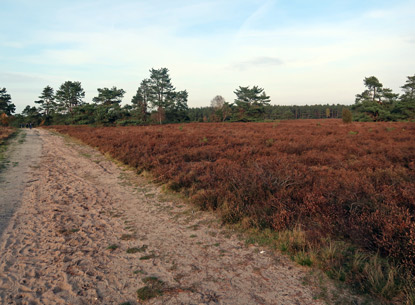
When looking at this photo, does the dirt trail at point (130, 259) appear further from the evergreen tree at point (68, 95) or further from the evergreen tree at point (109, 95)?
the evergreen tree at point (68, 95)

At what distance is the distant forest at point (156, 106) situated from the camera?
43.7m

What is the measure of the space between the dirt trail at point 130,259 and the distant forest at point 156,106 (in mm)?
39797

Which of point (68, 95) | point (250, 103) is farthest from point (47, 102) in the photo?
point (250, 103)

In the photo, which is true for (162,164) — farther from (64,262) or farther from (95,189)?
(64,262)

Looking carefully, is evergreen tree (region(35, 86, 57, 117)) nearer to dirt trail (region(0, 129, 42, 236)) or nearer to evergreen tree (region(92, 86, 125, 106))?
evergreen tree (region(92, 86, 125, 106))

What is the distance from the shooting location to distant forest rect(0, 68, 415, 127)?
43688 mm

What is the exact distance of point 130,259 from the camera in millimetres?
3723

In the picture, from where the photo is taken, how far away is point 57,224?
5.00 meters

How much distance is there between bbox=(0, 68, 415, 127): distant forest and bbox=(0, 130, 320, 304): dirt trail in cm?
3980

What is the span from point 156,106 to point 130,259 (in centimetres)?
5165

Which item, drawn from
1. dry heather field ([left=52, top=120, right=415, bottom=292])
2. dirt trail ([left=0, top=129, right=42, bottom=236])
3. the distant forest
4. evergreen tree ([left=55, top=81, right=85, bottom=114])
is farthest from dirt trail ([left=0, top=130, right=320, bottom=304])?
evergreen tree ([left=55, top=81, right=85, bottom=114])

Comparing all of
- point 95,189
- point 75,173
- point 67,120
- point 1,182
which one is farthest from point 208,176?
point 67,120

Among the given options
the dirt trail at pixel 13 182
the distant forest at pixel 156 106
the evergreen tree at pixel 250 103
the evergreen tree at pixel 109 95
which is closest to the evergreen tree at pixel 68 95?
the distant forest at pixel 156 106

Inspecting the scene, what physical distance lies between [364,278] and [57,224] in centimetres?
537
